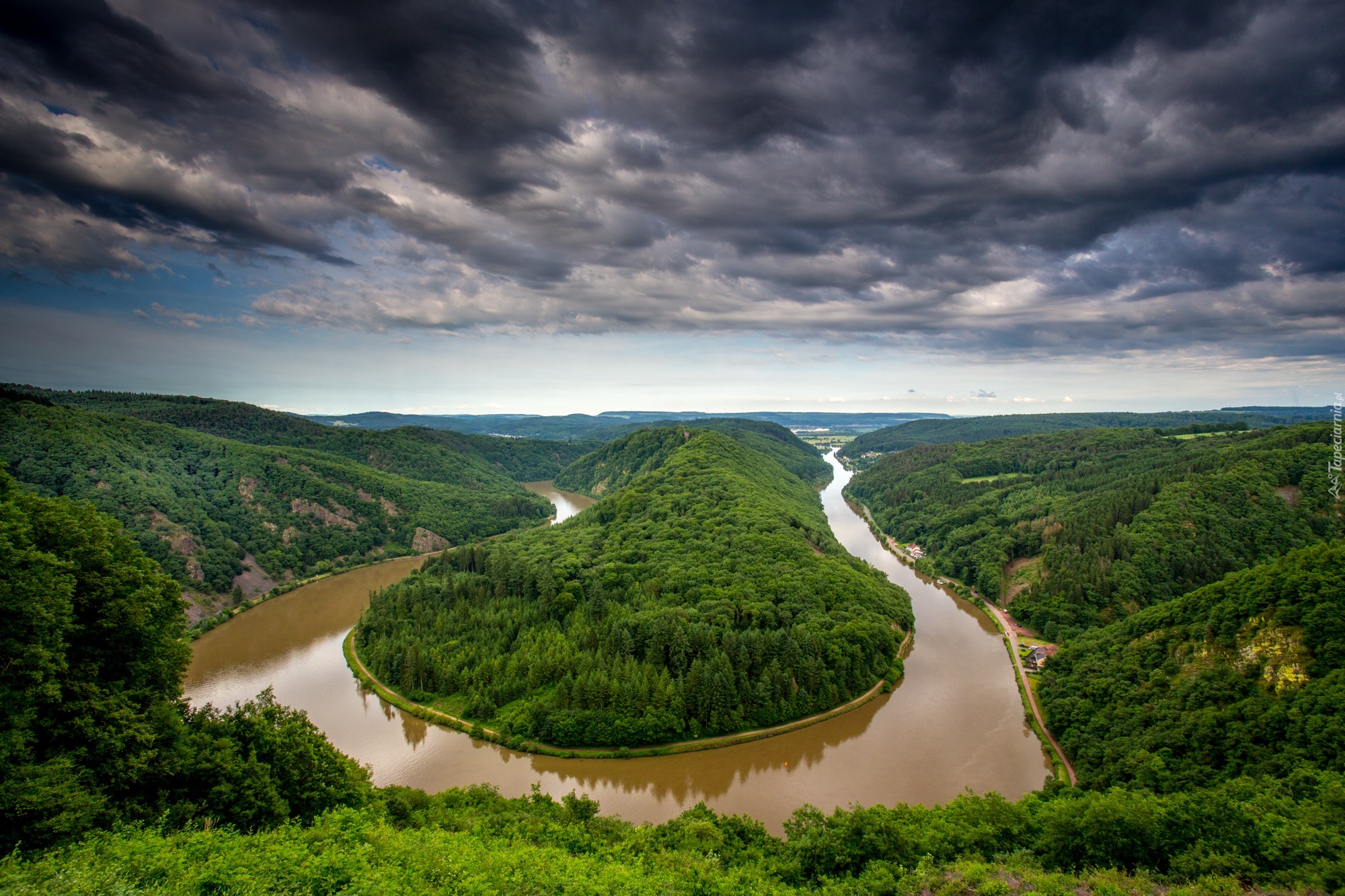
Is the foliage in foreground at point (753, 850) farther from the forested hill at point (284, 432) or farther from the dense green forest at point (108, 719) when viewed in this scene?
the forested hill at point (284, 432)

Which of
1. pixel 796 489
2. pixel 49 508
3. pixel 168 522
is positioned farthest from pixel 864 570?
pixel 168 522

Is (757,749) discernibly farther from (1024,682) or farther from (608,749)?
(1024,682)

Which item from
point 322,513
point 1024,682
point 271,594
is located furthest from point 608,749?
point 322,513

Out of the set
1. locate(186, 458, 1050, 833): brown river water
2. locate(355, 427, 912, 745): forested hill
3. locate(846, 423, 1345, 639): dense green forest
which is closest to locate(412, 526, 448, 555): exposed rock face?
locate(355, 427, 912, 745): forested hill

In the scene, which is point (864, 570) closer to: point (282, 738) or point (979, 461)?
point (282, 738)

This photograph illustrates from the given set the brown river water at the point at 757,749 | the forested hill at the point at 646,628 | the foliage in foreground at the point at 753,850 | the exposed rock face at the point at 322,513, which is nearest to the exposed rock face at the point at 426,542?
the exposed rock face at the point at 322,513

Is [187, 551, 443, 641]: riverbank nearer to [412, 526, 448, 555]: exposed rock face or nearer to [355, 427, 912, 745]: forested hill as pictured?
[412, 526, 448, 555]: exposed rock face
